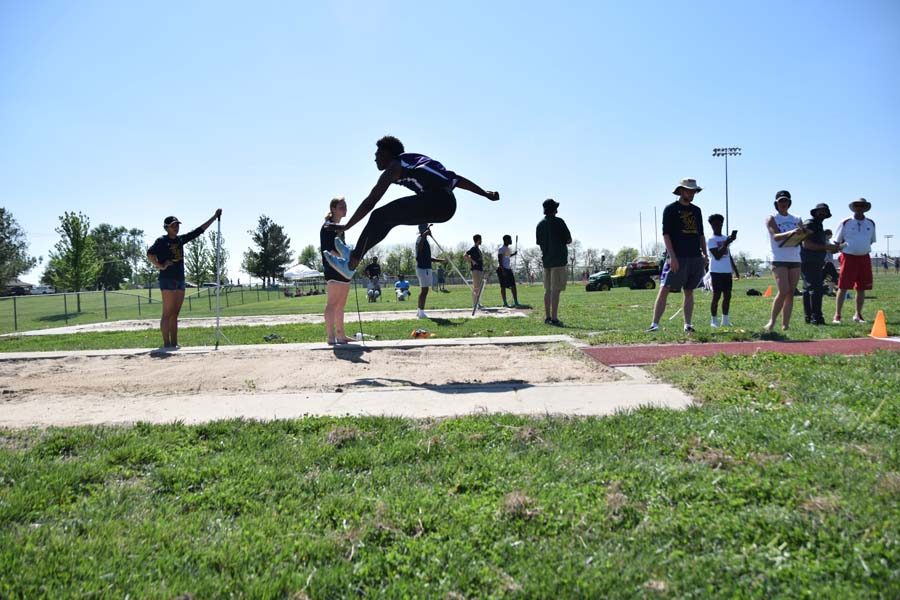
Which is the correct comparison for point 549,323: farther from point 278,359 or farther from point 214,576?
point 214,576

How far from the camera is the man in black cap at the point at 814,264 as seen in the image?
918 cm

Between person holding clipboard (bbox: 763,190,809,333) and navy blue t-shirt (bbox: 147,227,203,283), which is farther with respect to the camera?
navy blue t-shirt (bbox: 147,227,203,283)

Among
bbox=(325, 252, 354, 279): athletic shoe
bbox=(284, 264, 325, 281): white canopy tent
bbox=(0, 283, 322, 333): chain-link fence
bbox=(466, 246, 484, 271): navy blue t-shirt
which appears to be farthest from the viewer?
bbox=(284, 264, 325, 281): white canopy tent

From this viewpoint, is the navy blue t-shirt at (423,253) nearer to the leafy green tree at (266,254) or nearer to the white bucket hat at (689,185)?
the white bucket hat at (689,185)

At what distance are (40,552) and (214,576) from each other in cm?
73

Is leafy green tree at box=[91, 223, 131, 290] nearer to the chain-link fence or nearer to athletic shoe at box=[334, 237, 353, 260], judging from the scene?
the chain-link fence

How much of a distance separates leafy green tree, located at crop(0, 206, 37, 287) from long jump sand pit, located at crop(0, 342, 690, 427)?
87812 mm

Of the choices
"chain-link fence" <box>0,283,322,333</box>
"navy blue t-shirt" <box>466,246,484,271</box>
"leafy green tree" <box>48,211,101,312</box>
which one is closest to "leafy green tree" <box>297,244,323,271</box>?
"chain-link fence" <box>0,283,322,333</box>

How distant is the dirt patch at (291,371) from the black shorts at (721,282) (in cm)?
354

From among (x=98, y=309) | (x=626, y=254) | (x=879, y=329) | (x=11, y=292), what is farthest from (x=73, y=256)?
(x=626, y=254)

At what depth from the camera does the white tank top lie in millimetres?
7992

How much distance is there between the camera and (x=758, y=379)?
4.29m

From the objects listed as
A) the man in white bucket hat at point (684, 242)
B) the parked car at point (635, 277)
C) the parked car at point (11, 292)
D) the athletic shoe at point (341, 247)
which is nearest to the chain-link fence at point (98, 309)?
the athletic shoe at point (341, 247)

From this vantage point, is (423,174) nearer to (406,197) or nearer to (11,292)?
(406,197)
